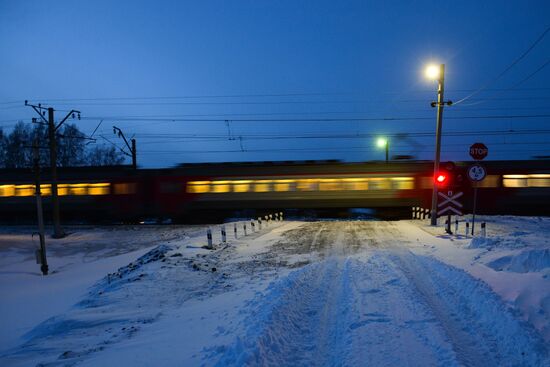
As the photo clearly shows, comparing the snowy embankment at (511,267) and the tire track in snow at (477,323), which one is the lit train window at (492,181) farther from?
the tire track in snow at (477,323)

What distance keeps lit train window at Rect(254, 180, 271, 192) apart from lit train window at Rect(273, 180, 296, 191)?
403 mm

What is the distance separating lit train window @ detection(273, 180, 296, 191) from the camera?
67.5 feet

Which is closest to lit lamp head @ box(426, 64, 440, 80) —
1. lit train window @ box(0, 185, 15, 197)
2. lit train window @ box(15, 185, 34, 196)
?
lit train window @ box(15, 185, 34, 196)

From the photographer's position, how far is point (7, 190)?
24531mm

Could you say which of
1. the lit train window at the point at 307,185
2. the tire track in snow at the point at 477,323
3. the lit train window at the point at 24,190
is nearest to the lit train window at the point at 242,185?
the lit train window at the point at 307,185

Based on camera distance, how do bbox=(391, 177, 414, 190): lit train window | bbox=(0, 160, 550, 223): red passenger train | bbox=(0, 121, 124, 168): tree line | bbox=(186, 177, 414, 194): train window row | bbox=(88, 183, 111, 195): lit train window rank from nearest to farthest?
bbox=(0, 160, 550, 223): red passenger train
bbox=(391, 177, 414, 190): lit train window
bbox=(186, 177, 414, 194): train window row
bbox=(88, 183, 111, 195): lit train window
bbox=(0, 121, 124, 168): tree line

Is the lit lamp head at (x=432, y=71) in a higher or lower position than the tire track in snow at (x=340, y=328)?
higher

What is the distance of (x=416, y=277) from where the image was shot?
6.19 meters

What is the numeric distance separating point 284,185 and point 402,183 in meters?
7.55

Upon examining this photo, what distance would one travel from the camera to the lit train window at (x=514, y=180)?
19.0m

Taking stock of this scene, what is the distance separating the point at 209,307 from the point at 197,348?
1.61 meters

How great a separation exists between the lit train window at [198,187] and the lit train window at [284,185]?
15.2ft

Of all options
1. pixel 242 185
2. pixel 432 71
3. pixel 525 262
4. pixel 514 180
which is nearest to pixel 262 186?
pixel 242 185

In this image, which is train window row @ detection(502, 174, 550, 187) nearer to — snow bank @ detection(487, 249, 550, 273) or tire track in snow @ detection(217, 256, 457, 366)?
snow bank @ detection(487, 249, 550, 273)
